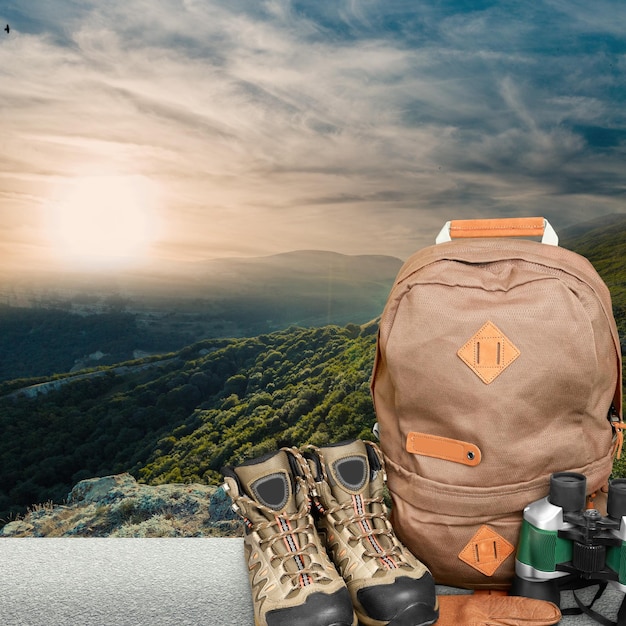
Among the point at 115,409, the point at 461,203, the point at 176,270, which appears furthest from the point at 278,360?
the point at 461,203

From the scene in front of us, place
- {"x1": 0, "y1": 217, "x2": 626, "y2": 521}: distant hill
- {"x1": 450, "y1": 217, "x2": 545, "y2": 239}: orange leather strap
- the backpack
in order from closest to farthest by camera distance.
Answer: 1. the backpack
2. {"x1": 450, "y1": 217, "x2": 545, "y2": 239}: orange leather strap
3. {"x1": 0, "y1": 217, "x2": 626, "y2": 521}: distant hill

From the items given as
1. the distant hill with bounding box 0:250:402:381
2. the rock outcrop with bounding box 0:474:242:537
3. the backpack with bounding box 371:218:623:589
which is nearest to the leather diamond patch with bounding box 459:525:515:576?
the backpack with bounding box 371:218:623:589

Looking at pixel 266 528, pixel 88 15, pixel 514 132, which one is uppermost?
pixel 88 15

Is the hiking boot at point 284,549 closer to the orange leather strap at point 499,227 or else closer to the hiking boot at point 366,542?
Answer: the hiking boot at point 366,542

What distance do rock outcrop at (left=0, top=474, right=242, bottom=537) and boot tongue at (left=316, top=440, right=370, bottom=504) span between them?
1484 millimetres

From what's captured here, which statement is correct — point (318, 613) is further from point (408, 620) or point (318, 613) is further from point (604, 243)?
point (604, 243)

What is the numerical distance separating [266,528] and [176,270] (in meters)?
2.86

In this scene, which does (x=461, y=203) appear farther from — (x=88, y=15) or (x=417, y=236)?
(x=88, y=15)

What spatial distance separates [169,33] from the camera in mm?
3139

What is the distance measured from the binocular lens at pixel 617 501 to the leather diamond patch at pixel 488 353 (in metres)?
0.29

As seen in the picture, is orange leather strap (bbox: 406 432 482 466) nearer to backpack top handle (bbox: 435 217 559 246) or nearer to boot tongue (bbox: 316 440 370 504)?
boot tongue (bbox: 316 440 370 504)

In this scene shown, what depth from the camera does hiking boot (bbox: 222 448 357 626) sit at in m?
1.14

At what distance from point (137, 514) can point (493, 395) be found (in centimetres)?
209

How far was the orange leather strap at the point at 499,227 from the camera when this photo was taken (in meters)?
1.44
